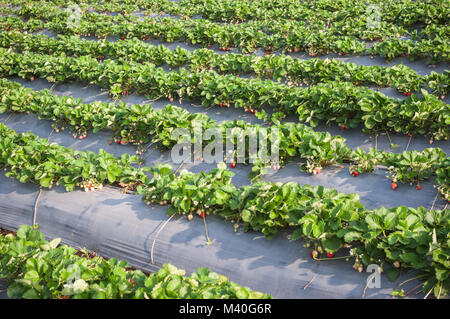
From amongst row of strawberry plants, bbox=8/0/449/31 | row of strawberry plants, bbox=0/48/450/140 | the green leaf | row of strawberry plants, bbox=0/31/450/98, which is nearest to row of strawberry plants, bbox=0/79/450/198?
row of strawberry plants, bbox=0/48/450/140

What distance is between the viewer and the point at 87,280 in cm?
354

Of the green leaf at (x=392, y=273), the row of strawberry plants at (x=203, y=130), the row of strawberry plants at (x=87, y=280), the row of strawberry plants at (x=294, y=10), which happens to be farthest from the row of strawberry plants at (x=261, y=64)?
the row of strawberry plants at (x=87, y=280)

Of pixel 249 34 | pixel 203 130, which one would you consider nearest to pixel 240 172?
pixel 203 130

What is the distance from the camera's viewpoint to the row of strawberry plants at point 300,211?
333 centimetres

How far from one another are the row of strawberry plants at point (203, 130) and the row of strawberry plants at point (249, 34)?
156 inches

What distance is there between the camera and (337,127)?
6242 millimetres

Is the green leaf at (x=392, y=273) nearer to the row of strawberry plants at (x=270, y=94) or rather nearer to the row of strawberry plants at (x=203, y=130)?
the row of strawberry plants at (x=203, y=130)

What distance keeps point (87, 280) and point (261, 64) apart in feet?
19.8

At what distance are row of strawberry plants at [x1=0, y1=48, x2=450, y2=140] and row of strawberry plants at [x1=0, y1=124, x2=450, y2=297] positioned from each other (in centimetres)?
223

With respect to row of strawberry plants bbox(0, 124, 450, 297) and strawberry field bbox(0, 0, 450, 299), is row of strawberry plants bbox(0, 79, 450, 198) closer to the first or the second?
strawberry field bbox(0, 0, 450, 299)
